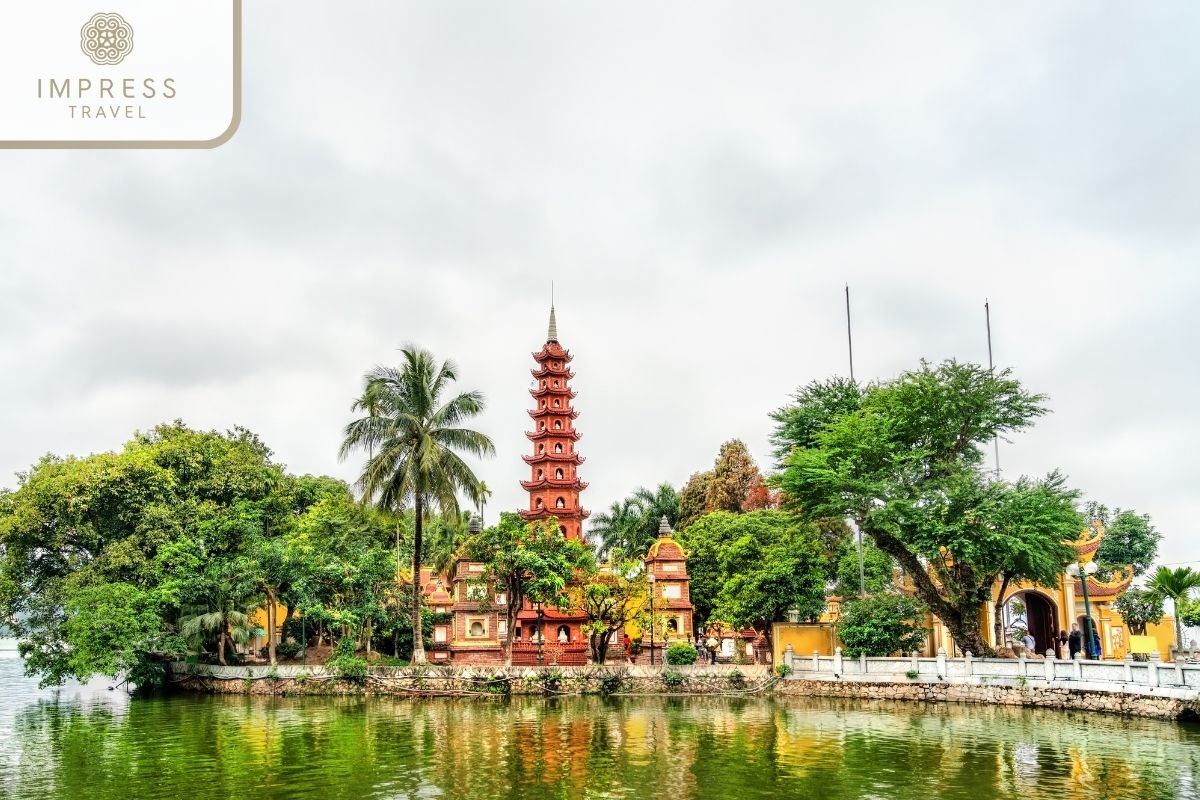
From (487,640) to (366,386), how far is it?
13.6 m

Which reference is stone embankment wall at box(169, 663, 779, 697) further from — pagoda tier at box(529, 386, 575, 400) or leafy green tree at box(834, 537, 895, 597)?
pagoda tier at box(529, 386, 575, 400)

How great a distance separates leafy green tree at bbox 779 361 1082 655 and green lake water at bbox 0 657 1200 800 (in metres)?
5.08

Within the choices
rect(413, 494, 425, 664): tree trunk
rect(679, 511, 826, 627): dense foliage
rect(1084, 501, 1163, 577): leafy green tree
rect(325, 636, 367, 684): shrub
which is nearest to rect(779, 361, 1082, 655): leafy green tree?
rect(679, 511, 826, 627): dense foliage

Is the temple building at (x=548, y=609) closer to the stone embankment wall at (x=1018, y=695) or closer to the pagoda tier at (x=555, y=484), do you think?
the pagoda tier at (x=555, y=484)

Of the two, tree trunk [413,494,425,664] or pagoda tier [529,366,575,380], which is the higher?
pagoda tier [529,366,575,380]

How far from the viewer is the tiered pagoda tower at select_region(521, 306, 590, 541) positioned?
157ft

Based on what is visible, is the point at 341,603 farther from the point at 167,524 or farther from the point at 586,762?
the point at 586,762

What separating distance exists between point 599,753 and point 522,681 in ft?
45.8

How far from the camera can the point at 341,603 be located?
36.1 m

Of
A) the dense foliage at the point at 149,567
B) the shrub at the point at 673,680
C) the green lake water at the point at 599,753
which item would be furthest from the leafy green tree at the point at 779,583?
the dense foliage at the point at 149,567

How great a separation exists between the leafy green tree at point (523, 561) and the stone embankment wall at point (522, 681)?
5.18ft

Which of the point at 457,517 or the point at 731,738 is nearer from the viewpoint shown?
the point at 731,738

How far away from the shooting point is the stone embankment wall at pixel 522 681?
31734mm

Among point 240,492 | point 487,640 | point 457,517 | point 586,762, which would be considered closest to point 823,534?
point 487,640
